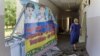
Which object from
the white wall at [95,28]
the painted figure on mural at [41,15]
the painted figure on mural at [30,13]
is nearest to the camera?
the painted figure on mural at [30,13]

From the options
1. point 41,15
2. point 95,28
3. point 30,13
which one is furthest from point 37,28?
point 95,28

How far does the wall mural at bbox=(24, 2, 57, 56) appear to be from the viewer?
4379 mm

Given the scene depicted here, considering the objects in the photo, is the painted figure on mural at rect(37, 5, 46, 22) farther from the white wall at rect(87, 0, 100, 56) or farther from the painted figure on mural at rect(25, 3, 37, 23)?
the white wall at rect(87, 0, 100, 56)

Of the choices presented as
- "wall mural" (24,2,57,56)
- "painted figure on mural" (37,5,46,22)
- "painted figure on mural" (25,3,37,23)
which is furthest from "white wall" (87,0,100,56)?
"painted figure on mural" (25,3,37,23)

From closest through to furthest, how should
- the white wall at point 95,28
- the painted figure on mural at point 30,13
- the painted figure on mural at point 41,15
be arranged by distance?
1. the painted figure on mural at point 30,13
2. the white wall at point 95,28
3. the painted figure on mural at point 41,15

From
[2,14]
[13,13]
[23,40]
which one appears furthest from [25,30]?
[13,13]

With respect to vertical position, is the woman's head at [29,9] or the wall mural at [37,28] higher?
the woman's head at [29,9]

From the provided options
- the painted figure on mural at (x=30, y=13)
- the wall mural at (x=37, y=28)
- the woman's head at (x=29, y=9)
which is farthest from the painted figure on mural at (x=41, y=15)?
the woman's head at (x=29, y=9)

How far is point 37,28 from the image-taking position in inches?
199

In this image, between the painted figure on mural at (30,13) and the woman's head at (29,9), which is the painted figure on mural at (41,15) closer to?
the painted figure on mural at (30,13)

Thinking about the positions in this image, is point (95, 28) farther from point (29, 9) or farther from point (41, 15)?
point (29, 9)

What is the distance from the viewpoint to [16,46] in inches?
167

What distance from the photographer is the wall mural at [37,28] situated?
172 inches

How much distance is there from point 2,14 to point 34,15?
4.87 feet
